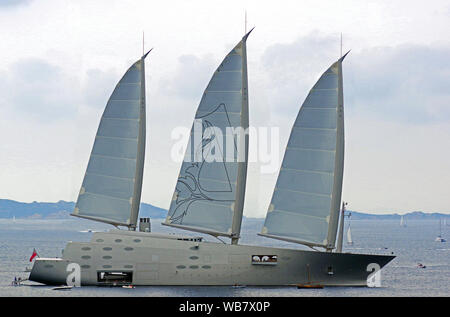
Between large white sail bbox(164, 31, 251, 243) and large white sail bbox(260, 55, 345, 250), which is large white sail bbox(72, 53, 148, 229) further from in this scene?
large white sail bbox(260, 55, 345, 250)

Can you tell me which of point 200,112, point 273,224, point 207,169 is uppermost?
point 200,112

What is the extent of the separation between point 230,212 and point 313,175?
4664 mm

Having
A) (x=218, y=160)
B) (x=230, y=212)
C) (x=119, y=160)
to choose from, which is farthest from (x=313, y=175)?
(x=119, y=160)

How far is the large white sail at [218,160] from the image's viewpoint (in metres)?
44.7

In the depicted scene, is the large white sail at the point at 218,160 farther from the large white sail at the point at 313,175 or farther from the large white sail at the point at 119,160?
the large white sail at the point at 119,160

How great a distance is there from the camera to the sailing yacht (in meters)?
44.0

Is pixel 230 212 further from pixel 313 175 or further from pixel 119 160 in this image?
pixel 119 160

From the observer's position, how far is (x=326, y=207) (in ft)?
144

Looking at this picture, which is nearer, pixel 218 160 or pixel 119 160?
pixel 218 160

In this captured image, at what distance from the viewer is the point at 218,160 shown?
45.2m

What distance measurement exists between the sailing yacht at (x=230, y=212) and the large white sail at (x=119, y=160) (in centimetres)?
8
